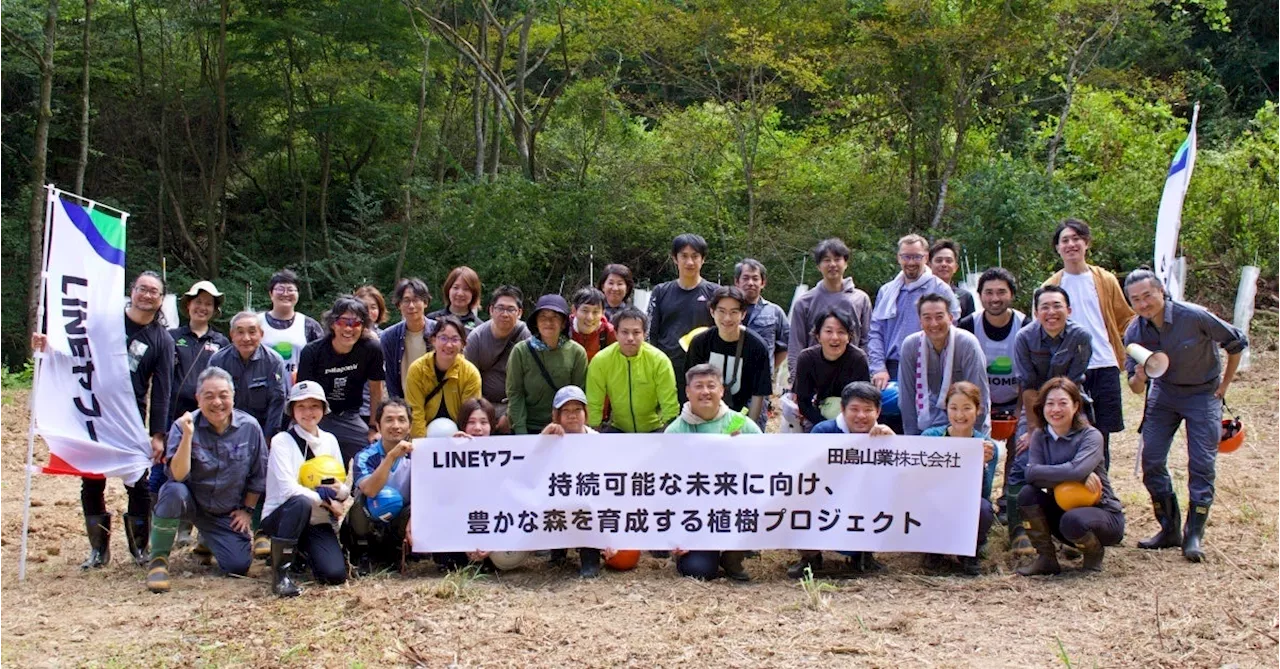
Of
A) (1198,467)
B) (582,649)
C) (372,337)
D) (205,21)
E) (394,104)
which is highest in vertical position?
(205,21)

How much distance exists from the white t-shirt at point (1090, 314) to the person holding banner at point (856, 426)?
1.48 metres

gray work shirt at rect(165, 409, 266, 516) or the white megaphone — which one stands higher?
the white megaphone

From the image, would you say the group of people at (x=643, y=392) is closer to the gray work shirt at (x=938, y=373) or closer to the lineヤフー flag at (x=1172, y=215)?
the gray work shirt at (x=938, y=373)

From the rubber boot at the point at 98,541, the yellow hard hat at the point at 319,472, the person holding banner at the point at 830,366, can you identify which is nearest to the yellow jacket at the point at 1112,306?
the person holding banner at the point at 830,366

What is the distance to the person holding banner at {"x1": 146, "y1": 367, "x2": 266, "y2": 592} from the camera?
5.51 m

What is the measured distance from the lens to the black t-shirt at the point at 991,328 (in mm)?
6348

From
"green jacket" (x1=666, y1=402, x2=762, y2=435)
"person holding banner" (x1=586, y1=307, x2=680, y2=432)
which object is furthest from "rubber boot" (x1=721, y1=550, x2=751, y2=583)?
"person holding banner" (x1=586, y1=307, x2=680, y2=432)

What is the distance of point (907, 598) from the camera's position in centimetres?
520

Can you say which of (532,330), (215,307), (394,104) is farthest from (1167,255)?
(394,104)

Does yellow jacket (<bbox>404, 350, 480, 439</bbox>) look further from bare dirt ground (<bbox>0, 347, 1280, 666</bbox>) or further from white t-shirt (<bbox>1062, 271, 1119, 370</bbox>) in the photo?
white t-shirt (<bbox>1062, 271, 1119, 370</bbox>)

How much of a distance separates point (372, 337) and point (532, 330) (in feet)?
3.08

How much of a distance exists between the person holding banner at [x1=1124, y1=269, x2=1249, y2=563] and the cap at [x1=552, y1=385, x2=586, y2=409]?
3.04 metres

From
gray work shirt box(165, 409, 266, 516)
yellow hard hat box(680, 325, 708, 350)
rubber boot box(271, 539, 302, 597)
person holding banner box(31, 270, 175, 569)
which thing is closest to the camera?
rubber boot box(271, 539, 302, 597)

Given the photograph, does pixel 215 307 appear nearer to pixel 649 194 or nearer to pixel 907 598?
pixel 907 598
